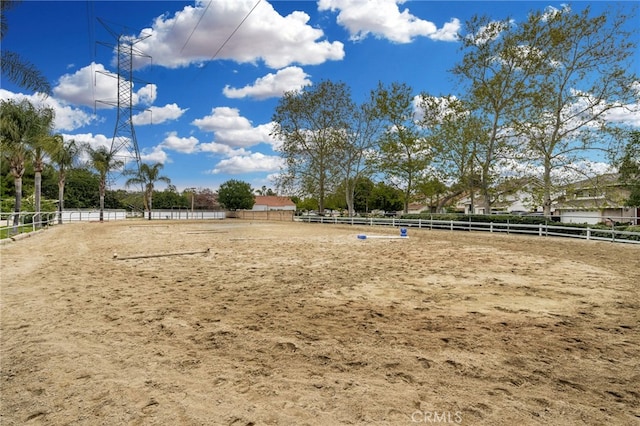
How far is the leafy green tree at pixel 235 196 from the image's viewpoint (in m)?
78.4

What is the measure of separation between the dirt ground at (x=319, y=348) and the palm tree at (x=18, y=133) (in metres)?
14.9

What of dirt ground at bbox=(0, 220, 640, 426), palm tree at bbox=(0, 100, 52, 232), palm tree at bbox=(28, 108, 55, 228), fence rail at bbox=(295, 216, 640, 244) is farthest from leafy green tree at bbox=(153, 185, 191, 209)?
dirt ground at bbox=(0, 220, 640, 426)

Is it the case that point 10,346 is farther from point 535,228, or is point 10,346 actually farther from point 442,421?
point 535,228

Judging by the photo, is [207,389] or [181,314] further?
[181,314]

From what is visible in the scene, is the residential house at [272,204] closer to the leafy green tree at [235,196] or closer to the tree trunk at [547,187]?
the leafy green tree at [235,196]

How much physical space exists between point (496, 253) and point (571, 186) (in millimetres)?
11901

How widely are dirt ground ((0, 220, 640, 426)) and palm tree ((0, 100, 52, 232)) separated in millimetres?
14891

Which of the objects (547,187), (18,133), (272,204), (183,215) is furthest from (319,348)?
(272,204)

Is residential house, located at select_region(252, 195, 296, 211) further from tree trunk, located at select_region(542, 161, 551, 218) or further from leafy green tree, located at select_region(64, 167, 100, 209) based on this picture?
tree trunk, located at select_region(542, 161, 551, 218)

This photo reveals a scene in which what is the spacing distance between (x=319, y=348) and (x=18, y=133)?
2324cm

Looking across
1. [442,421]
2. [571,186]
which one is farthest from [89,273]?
[571,186]

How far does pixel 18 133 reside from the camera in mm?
19141

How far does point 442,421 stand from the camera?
2.53 m

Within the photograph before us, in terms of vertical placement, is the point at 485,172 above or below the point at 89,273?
above
